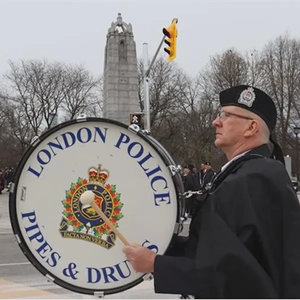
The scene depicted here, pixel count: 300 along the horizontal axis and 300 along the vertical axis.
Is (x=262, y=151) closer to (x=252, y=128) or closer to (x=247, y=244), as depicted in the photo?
(x=252, y=128)

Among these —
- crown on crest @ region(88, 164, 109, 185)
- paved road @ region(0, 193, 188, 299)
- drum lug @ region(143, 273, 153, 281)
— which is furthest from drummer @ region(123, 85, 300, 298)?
paved road @ region(0, 193, 188, 299)

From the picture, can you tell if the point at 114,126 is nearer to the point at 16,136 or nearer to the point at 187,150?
the point at 187,150

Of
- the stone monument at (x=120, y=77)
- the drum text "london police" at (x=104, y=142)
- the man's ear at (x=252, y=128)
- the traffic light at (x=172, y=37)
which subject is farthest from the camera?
the stone monument at (x=120, y=77)

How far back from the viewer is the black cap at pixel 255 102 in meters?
2.00

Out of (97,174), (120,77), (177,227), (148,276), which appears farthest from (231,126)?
(120,77)

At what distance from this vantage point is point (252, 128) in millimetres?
1970

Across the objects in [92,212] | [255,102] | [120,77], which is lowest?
[92,212]

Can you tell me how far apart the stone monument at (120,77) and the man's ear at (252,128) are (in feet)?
58.8

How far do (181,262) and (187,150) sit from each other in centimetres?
4027

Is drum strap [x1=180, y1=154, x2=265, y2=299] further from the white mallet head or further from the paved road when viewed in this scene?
the paved road

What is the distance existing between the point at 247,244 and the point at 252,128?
541mm

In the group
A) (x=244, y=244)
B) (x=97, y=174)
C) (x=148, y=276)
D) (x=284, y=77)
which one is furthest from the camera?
(x=284, y=77)

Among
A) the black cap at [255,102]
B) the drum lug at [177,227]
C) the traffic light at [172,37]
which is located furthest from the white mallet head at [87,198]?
the traffic light at [172,37]

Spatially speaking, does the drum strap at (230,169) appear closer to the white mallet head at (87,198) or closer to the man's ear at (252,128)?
the man's ear at (252,128)
